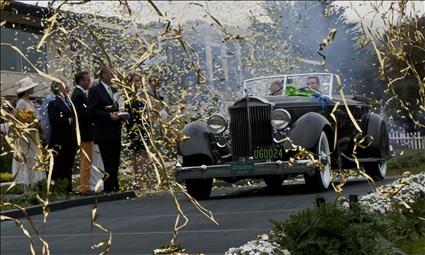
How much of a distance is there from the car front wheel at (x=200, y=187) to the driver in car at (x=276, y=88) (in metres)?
1.53

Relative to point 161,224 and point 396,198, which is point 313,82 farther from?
point 396,198

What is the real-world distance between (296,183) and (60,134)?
350 centimetres

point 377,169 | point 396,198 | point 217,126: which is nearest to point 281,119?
point 217,126

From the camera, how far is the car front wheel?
9.91 m

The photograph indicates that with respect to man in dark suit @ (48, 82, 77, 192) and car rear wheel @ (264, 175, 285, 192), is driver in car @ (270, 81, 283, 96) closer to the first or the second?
car rear wheel @ (264, 175, 285, 192)

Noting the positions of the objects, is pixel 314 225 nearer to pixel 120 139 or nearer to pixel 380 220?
pixel 380 220

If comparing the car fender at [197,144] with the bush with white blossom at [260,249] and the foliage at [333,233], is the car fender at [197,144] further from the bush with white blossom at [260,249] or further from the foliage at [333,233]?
the bush with white blossom at [260,249]

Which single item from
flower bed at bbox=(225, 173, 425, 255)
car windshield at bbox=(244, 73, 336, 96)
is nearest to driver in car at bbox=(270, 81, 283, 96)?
car windshield at bbox=(244, 73, 336, 96)

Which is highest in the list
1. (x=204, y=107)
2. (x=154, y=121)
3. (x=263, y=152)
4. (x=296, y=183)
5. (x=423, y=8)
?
(x=423, y=8)

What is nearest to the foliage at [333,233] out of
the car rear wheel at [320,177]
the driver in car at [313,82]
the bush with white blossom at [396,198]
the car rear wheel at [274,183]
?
the bush with white blossom at [396,198]

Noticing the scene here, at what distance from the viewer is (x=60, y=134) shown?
10000 mm

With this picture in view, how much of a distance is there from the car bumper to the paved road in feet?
0.89

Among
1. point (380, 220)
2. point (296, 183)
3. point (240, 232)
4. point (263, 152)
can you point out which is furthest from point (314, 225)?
point (296, 183)

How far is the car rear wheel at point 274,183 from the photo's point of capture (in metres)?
Answer: 10.4
